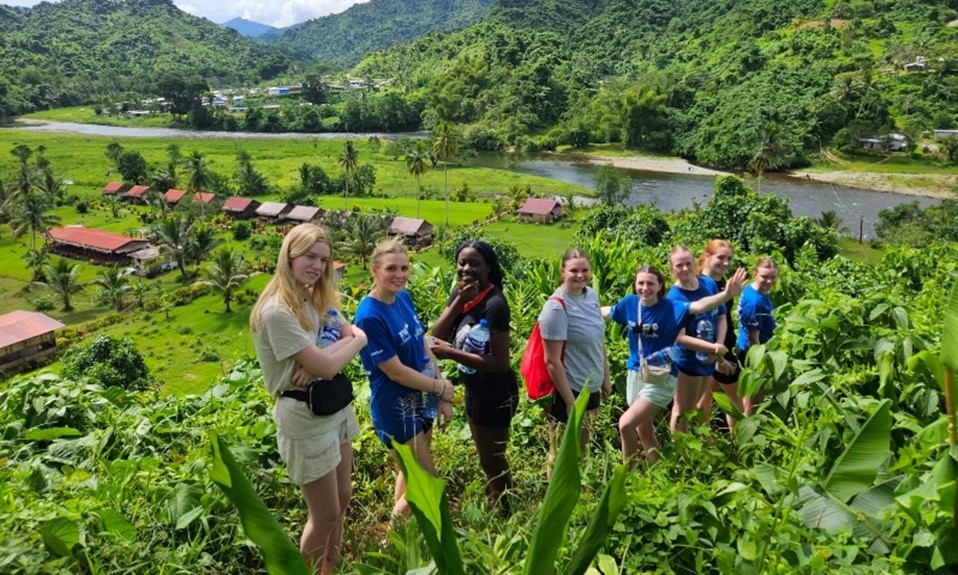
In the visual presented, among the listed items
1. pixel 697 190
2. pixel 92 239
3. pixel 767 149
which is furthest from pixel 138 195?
pixel 767 149

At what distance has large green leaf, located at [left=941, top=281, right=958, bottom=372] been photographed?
113 cm

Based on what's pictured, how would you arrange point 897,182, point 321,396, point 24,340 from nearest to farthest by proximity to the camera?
point 321,396 < point 24,340 < point 897,182

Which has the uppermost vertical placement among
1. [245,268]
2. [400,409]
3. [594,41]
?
[594,41]

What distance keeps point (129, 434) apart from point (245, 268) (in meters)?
25.8

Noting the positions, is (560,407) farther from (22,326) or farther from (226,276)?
(22,326)

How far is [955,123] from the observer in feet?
132

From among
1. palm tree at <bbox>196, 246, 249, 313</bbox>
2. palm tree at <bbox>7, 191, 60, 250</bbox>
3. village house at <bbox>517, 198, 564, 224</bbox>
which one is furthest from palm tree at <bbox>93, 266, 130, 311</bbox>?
village house at <bbox>517, 198, 564, 224</bbox>

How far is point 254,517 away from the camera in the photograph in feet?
3.43

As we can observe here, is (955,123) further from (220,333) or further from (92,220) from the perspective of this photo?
(92,220)

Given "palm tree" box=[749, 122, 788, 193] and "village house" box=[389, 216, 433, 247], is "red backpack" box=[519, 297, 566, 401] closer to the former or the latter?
"village house" box=[389, 216, 433, 247]

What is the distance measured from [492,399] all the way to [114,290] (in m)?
28.4

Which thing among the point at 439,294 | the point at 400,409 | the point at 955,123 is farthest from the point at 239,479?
the point at 955,123

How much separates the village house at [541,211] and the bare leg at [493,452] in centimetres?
2973

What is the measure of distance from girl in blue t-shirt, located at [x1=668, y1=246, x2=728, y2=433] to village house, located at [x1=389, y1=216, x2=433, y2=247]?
26426mm
